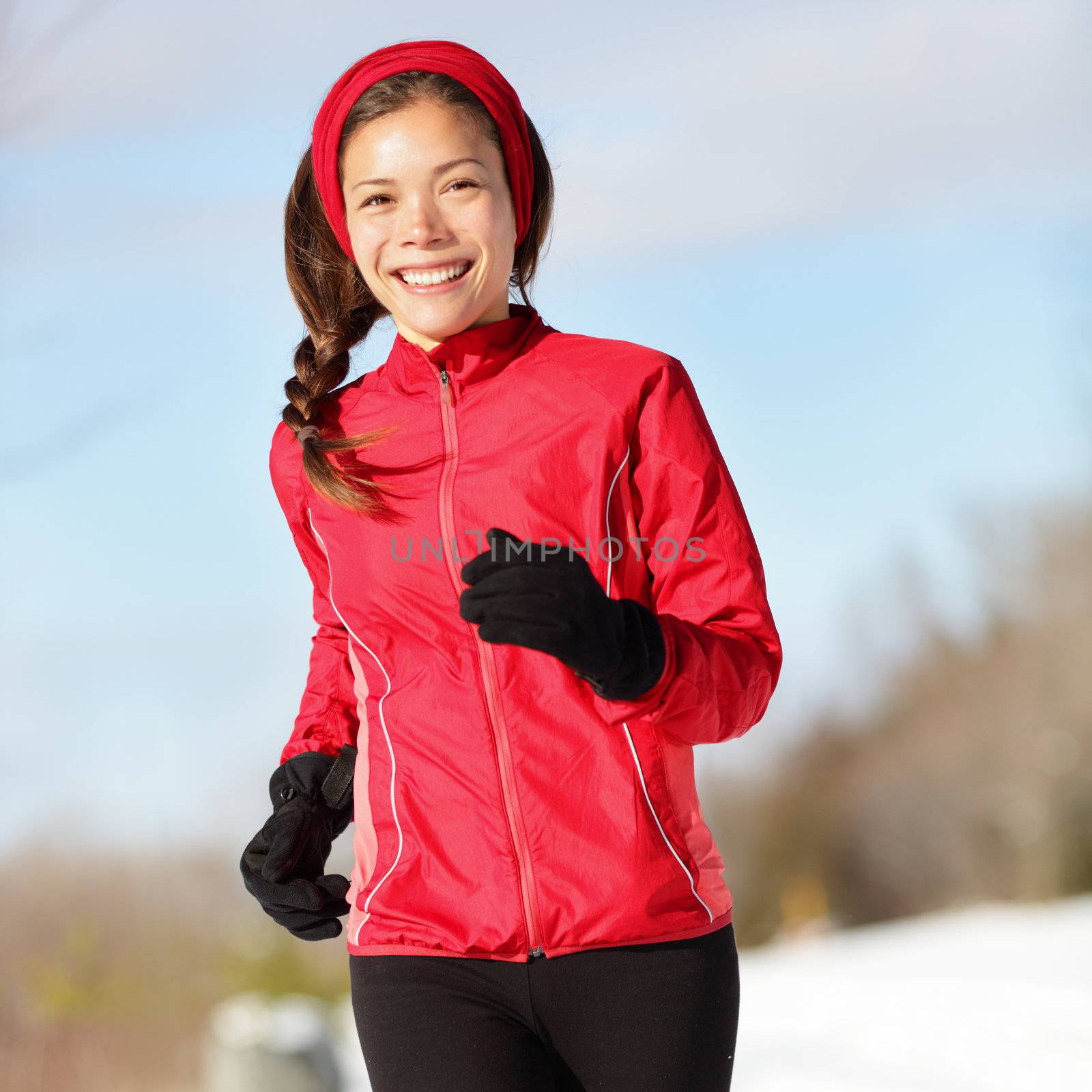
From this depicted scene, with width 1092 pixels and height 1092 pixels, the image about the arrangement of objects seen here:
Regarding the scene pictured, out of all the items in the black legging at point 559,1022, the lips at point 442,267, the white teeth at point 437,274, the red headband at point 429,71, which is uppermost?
the red headband at point 429,71

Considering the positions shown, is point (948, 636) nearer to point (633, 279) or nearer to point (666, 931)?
point (633, 279)

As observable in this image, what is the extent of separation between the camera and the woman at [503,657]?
113 cm

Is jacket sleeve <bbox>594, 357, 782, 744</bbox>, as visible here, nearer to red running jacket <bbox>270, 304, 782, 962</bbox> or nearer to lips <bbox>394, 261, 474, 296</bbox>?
red running jacket <bbox>270, 304, 782, 962</bbox>

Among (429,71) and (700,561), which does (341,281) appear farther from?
(700,561)

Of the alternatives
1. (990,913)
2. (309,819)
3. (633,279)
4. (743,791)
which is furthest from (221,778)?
(309,819)

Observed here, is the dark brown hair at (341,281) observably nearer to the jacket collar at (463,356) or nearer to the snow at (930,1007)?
the jacket collar at (463,356)

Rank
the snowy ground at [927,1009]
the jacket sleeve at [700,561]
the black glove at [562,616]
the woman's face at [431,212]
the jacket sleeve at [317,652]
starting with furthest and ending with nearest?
the snowy ground at [927,1009], the jacket sleeve at [317,652], the woman's face at [431,212], the jacket sleeve at [700,561], the black glove at [562,616]

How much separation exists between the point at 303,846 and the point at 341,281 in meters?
0.60

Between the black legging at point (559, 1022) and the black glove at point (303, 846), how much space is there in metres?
0.20

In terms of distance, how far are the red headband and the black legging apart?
2.30 feet

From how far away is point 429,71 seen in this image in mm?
1230

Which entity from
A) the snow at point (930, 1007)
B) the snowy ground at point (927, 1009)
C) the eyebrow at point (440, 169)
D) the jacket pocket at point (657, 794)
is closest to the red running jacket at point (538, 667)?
the jacket pocket at point (657, 794)

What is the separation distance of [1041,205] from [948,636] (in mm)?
1864

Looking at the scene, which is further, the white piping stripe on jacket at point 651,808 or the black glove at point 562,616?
the white piping stripe on jacket at point 651,808
